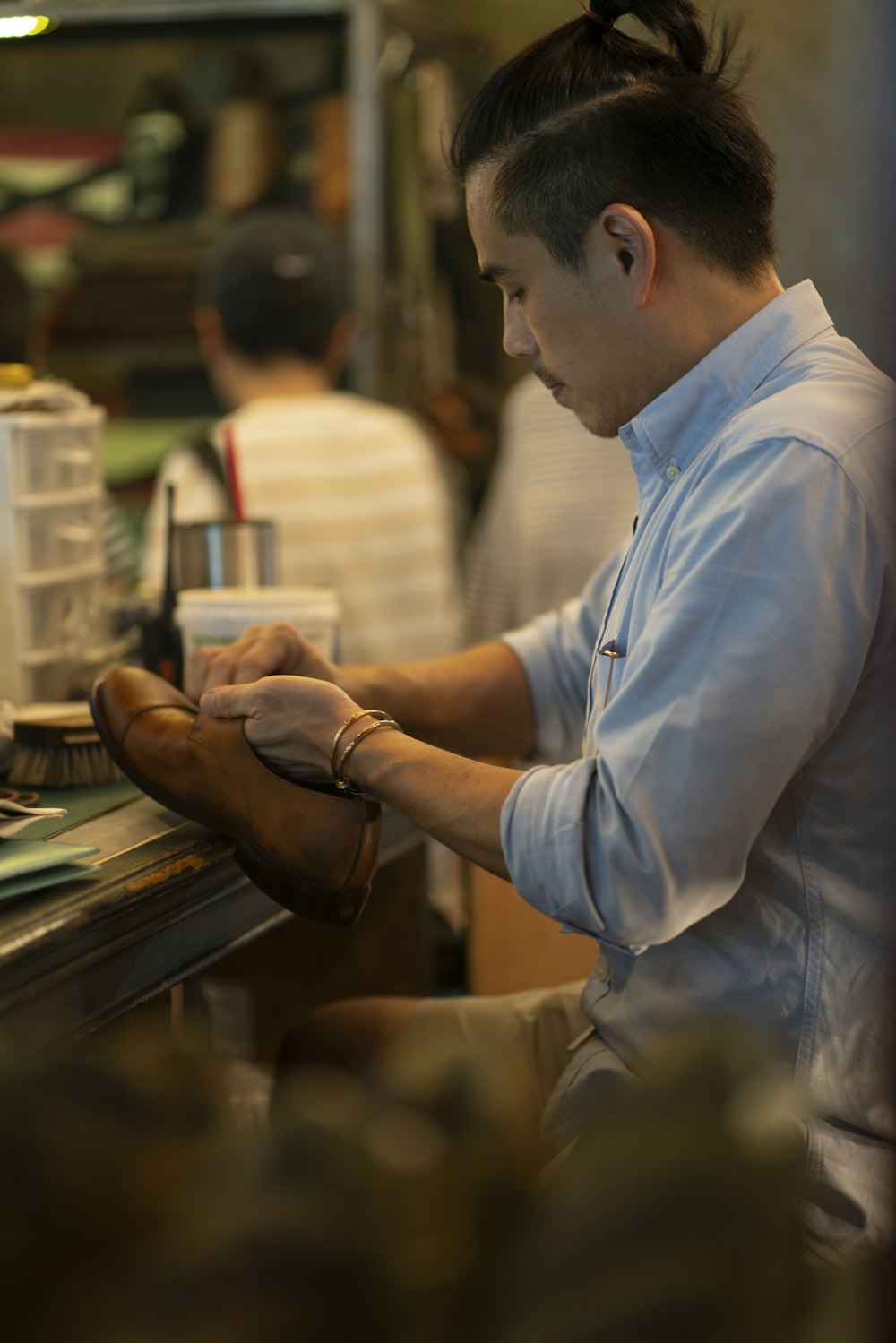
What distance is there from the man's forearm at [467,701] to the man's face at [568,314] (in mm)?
432

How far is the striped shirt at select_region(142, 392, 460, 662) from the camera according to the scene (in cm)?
235

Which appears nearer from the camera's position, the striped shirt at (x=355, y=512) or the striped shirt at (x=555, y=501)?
the striped shirt at (x=355, y=512)

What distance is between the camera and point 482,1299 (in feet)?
1.51

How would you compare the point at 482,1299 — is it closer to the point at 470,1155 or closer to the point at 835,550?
the point at 470,1155

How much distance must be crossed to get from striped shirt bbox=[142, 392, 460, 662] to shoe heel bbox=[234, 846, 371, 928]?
1169 mm

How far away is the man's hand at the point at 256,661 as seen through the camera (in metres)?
1.38

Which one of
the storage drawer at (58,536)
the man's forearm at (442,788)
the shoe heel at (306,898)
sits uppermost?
the storage drawer at (58,536)

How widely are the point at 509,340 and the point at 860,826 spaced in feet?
1.66

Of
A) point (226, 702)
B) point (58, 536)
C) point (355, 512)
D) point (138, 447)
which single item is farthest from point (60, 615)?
point (138, 447)

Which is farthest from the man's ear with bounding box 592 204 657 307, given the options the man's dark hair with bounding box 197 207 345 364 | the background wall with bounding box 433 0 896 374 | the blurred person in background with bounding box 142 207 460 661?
the background wall with bounding box 433 0 896 374

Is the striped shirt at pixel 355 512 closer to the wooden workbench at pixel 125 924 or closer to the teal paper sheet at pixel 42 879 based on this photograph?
the wooden workbench at pixel 125 924

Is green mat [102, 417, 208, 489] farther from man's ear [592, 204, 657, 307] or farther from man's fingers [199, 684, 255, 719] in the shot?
man's ear [592, 204, 657, 307]

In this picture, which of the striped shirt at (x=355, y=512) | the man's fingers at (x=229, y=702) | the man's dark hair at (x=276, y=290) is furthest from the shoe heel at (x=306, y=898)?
the man's dark hair at (x=276, y=290)

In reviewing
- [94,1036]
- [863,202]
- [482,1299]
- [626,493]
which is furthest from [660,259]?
[863,202]
